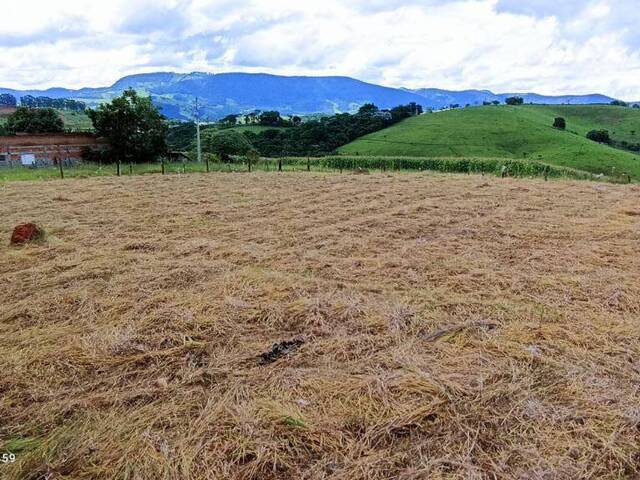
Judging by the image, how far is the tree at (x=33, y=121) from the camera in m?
36.0

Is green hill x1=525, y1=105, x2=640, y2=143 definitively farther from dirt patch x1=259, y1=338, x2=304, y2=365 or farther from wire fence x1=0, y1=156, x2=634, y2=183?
dirt patch x1=259, y1=338, x2=304, y2=365

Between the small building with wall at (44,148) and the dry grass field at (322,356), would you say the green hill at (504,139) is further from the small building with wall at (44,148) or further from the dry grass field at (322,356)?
the dry grass field at (322,356)

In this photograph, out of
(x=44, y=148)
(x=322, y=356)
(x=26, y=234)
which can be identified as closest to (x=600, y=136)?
(x=44, y=148)

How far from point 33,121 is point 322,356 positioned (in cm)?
4237

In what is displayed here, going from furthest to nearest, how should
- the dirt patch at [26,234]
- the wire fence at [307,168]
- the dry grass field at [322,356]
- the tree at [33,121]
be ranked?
the tree at [33,121], the wire fence at [307,168], the dirt patch at [26,234], the dry grass field at [322,356]

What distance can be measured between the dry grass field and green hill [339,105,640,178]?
127 ft

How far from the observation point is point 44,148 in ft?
94.7

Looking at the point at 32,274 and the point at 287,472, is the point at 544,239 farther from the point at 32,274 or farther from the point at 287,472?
the point at 32,274

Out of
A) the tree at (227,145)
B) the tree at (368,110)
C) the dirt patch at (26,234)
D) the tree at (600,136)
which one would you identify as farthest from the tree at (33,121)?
the tree at (600,136)

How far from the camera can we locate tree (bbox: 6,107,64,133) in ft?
118

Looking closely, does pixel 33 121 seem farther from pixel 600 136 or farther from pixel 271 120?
pixel 600 136

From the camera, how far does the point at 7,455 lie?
211cm

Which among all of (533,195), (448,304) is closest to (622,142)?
(533,195)

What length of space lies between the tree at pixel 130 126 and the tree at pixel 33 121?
37.8ft
